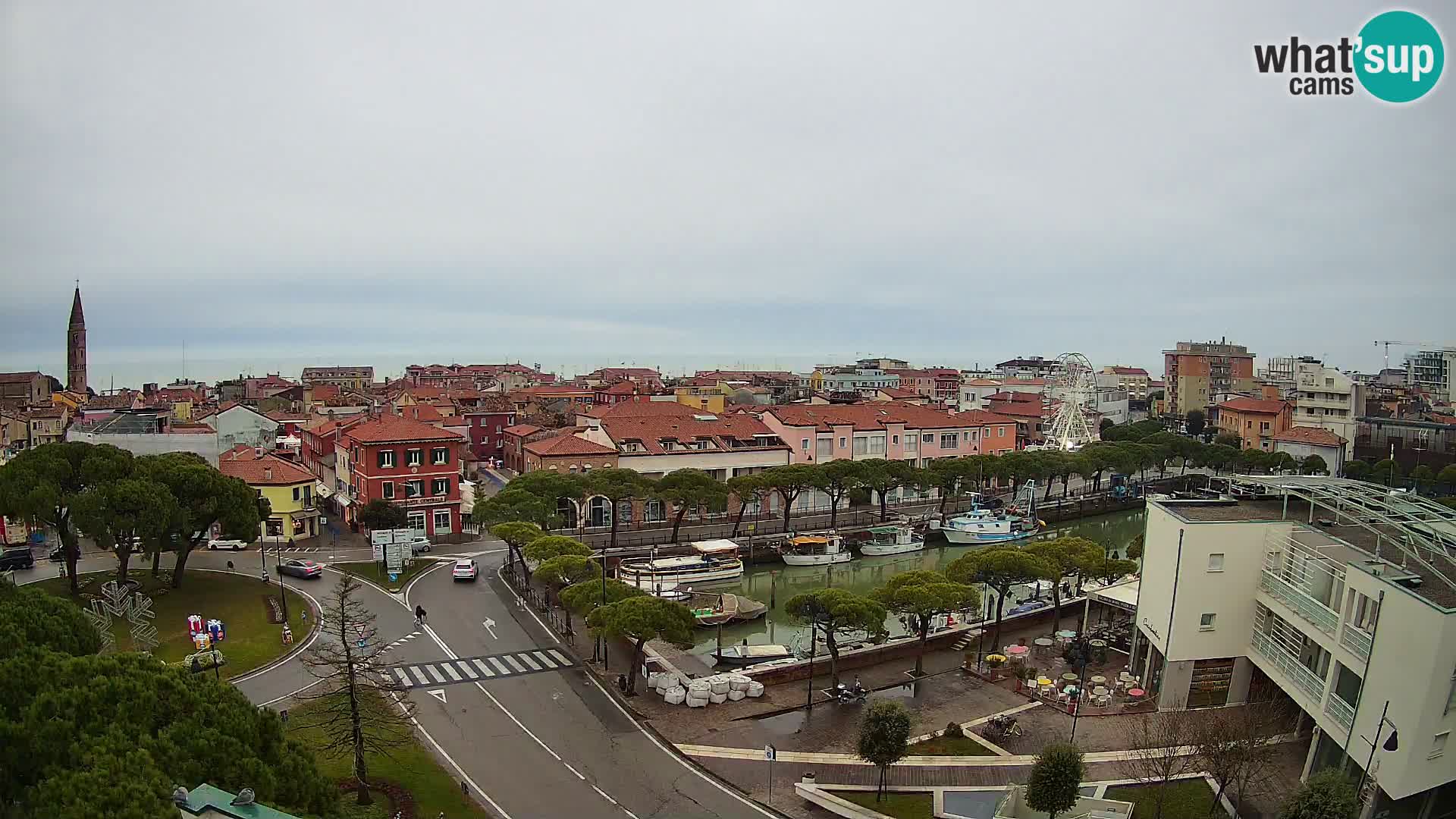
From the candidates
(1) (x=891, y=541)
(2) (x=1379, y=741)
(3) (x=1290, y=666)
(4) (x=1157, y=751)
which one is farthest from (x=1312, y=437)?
(2) (x=1379, y=741)

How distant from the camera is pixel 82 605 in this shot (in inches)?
1039

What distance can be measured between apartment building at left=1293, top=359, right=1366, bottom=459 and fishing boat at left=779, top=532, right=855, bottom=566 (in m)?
47.4

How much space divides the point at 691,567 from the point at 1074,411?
46384 millimetres

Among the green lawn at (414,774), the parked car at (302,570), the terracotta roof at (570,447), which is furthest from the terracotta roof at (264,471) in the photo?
the green lawn at (414,774)

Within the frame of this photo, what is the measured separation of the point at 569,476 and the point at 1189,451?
4833 centimetres

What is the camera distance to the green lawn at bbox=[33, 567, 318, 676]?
77.9ft

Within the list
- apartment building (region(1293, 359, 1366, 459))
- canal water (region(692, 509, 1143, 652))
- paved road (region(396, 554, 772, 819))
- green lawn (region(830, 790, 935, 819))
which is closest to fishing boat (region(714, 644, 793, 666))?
canal water (region(692, 509, 1143, 652))

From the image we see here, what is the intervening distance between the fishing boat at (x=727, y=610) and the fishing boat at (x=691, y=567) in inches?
110

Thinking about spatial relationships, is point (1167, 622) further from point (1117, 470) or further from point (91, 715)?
point (1117, 470)

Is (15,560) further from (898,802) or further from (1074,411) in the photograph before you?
(1074,411)

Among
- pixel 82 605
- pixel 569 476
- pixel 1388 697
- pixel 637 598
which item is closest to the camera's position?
pixel 1388 697

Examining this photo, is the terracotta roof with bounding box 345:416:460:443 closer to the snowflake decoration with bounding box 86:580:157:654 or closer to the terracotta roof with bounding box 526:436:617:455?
the terracotta roof with bounding box 526:436:617:455

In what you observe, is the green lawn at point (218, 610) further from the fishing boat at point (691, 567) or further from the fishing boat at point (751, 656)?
the fishing boat at point (751, 656)

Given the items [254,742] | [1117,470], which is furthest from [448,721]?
[1117,470]
